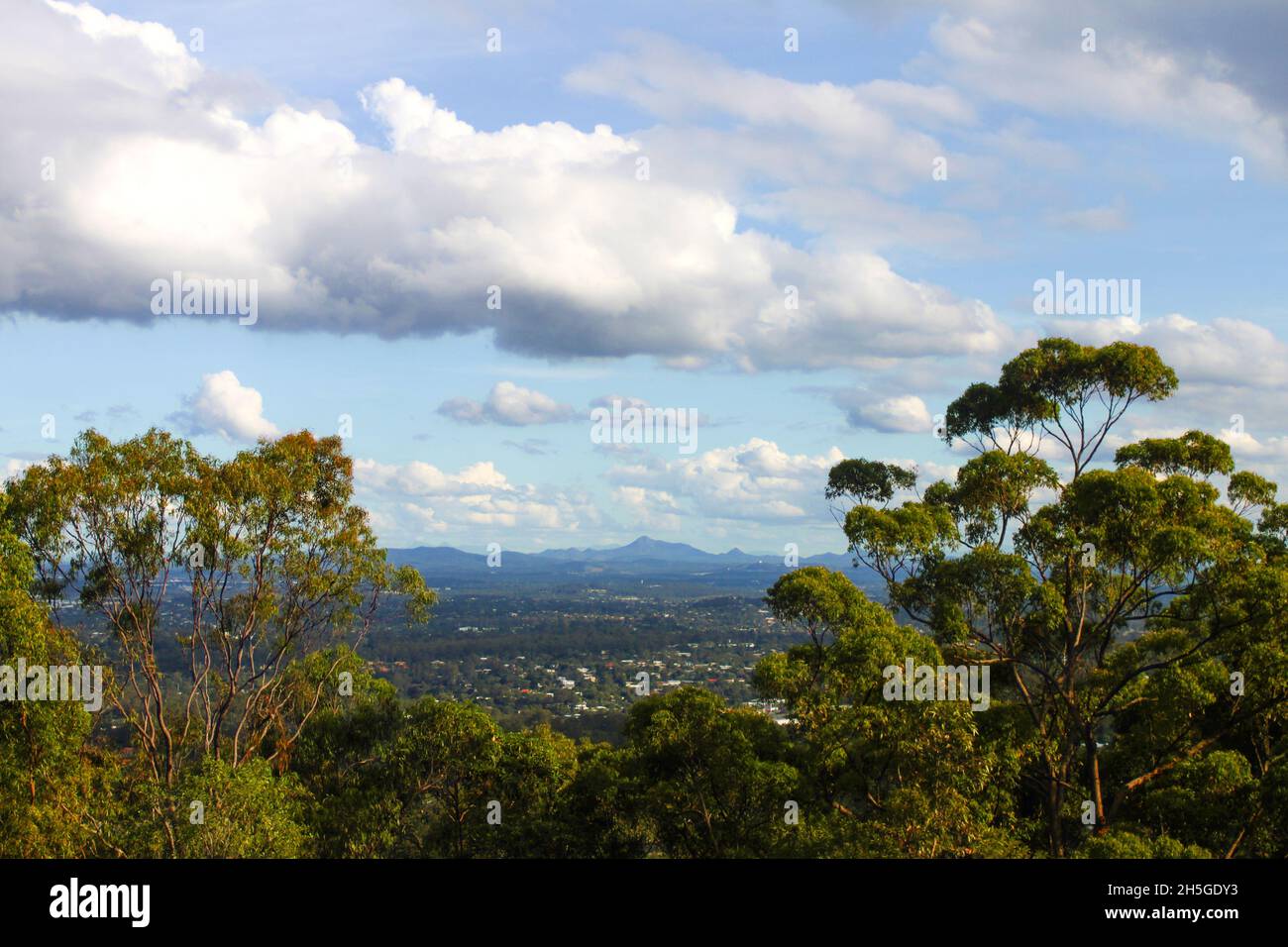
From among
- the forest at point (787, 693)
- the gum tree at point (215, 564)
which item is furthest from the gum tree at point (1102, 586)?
the gum tree at point (215, 564)

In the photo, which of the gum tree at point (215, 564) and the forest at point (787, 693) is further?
the gum tree at point (215, 564)

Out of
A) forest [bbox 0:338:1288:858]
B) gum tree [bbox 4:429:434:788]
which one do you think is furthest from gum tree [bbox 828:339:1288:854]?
gum tree [bbox 4:429:434:788]

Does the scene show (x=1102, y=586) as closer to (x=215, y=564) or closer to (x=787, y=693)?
(x=787, y=693)

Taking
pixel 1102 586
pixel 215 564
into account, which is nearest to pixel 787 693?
pixel 1102 586

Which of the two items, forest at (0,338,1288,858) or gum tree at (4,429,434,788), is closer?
forest at (0,338,1288,858)

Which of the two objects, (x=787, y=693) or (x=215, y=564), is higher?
(x=215, y=564)

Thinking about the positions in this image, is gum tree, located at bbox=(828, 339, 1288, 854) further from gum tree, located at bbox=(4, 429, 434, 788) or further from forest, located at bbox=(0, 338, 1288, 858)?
gum tree, located at bbox=(4, 429, 434, 788)

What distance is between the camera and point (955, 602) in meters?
19.2

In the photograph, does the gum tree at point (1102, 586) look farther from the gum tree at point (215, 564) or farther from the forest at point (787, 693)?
the gum tree at point (215, 564)
